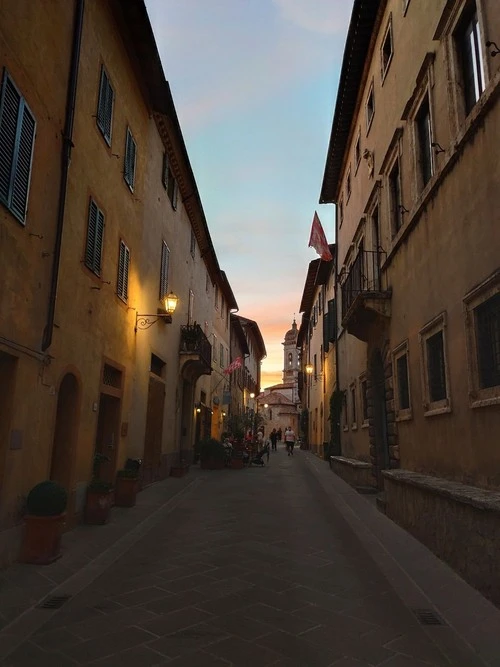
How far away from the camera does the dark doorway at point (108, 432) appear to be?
10.8 m

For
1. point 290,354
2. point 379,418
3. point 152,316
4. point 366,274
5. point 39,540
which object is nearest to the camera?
point 39,540

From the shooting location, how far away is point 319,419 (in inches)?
1211

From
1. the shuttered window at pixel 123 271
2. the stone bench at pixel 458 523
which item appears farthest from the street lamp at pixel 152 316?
the stone bench at pixel 458 523

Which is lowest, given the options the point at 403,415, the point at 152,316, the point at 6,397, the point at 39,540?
the point at 39,540

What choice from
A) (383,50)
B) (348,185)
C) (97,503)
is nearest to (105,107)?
(383,50)

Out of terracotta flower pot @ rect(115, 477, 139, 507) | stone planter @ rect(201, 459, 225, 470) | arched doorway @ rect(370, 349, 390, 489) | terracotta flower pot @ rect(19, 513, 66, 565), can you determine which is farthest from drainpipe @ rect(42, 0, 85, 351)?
stone planter @ rect(201, 459, 225, 470)

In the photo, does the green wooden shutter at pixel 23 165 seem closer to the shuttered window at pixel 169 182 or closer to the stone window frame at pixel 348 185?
the shuttered window at pixel 169 182

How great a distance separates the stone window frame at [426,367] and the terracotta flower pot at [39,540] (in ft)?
17.7

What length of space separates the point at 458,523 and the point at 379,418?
298 inches

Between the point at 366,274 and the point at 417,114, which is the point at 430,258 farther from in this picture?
the point at 366,274

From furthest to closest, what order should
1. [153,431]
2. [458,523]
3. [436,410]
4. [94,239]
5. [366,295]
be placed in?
[153,431] → [366,295] → [94,239] → [436,410] → [458,523]

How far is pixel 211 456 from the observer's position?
67.1 feet

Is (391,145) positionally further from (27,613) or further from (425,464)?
(27,613)

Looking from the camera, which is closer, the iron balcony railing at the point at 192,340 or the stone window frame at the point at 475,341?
the stone window frame at the point at 475,341
